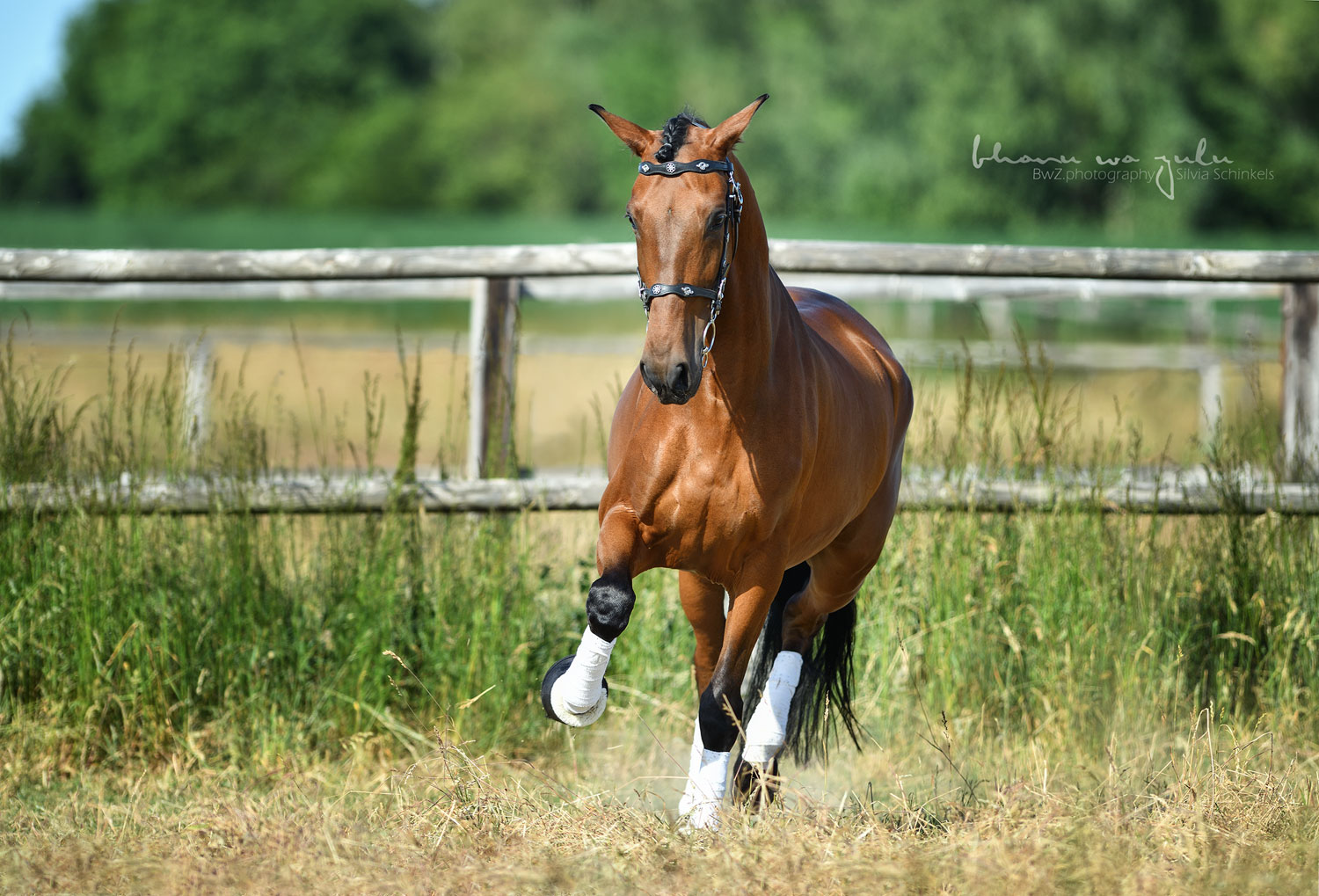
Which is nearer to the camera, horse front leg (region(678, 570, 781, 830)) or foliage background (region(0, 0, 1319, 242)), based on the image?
horse front leg (region(678, 570, 781, 830))

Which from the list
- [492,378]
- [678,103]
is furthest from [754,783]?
[678,103]

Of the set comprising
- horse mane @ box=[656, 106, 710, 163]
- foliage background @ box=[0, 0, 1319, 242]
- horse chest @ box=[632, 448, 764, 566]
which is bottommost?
horse chest @ box=[632, 448, 764, 566]

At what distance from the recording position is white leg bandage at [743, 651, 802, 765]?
3.57m

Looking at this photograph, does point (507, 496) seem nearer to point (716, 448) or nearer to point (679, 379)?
point (716, 448)

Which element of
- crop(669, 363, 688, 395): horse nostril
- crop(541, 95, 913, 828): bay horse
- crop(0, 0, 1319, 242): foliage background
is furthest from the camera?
crop(0, 0, 1319, 242): foliage background

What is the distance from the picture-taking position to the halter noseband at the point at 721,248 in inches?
112

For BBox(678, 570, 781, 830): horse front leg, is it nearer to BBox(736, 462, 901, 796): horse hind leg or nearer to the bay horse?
the bay horse

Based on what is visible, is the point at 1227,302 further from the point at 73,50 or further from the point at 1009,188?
→ the point at 73,50

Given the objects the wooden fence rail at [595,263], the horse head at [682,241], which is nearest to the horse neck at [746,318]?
A: the horse head at [682,241]

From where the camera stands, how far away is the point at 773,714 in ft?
11.9

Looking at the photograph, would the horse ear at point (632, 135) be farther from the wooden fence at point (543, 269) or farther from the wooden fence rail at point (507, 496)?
the wooden fence rail at point (507, 496)

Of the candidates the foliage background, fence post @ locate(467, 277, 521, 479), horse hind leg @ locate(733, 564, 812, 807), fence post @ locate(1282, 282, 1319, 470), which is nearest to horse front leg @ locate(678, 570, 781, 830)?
horse hind leg @ locate(733, 564, 812, 807)

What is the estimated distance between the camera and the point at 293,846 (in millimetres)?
3141

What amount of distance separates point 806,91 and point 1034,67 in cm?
789
